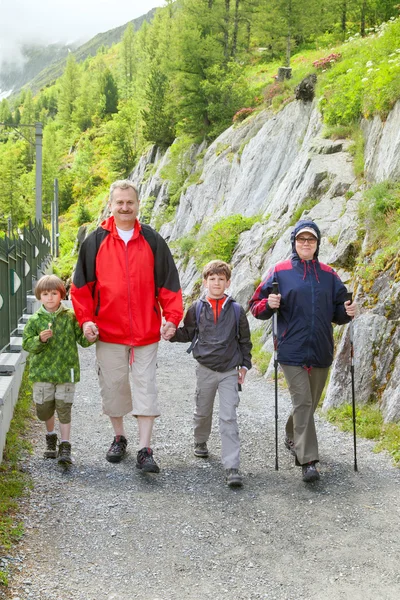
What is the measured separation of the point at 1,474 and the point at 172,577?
2145 mm

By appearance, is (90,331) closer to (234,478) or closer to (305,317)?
(234,478)

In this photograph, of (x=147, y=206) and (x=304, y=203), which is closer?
(x=304, y=203)

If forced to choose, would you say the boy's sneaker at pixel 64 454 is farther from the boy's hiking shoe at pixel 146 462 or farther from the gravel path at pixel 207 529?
the boy's hiking shoe at pixel 146 462

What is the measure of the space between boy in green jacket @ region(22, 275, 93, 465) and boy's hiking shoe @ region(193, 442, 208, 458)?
1250mm

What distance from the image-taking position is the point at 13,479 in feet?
16.7

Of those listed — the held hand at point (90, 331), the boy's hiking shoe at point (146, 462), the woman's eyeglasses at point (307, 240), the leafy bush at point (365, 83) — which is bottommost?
the boy's hiking shoe at point (146, 462)

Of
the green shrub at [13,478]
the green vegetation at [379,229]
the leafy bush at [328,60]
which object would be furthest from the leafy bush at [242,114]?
the green shrub at [13,478]

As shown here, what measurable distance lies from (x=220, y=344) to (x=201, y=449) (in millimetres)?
1191

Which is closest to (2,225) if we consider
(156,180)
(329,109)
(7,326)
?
(156,180)

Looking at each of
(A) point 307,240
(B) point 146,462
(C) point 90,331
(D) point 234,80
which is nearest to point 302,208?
(A) point 307,240

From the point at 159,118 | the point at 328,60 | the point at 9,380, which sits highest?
the point at 328,60

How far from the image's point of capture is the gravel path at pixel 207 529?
3.66 metres

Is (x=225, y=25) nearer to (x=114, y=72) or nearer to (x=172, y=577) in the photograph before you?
(x=172, y=577)

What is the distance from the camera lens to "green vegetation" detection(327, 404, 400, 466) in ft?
20.3
